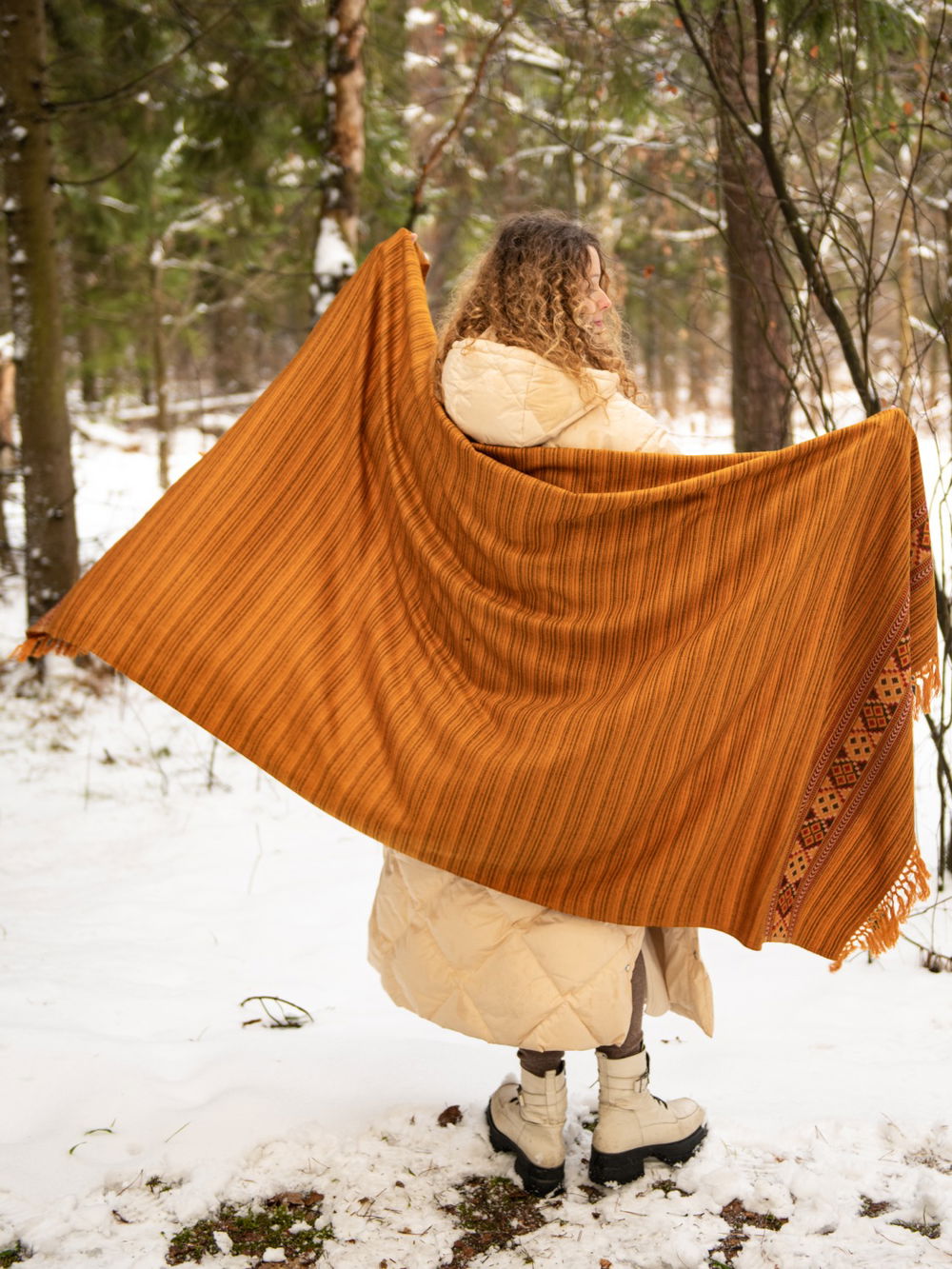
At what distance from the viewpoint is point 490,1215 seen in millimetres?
2354

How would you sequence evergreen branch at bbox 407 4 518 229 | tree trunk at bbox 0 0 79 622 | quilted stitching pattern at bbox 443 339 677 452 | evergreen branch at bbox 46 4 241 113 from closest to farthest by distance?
1. quilted stitching pattern at bbox 443 339 677 452
2. evergreen branch at bbox 407 4 518 229
3. evergreen branch at bbox 46 4 241 113
4. tree trunk at bbox 0 0 79 622

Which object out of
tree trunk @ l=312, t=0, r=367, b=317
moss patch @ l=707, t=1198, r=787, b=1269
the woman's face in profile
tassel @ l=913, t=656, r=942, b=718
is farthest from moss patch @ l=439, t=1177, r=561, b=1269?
tree trunk @ l=312, t=0, r=367, b=317

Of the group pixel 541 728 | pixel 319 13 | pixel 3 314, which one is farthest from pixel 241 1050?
pixel 3 314

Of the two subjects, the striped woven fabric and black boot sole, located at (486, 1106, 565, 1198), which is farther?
black boot sole, located at (486, 1106, 565, 1198)

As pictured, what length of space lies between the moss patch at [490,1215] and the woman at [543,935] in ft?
0.14

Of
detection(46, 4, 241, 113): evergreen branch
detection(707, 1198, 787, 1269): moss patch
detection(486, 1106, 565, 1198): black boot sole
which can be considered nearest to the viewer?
detection(707, 1198, 787, 1269): moss patch

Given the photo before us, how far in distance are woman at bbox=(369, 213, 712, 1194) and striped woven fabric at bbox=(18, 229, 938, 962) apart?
84mm

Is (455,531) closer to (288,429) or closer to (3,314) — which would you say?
(288,429)

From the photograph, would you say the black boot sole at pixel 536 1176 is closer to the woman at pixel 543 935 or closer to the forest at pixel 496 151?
the woman at pixel 543 935

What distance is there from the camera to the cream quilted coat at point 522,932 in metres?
2.27

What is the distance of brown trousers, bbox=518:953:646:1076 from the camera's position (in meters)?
2.45

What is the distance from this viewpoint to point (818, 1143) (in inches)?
99.0

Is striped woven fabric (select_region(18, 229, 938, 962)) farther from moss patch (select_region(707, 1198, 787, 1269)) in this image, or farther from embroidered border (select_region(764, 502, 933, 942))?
moss patch (select_region(707, 1198, 787, 1269))

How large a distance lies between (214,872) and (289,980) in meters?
1.07
